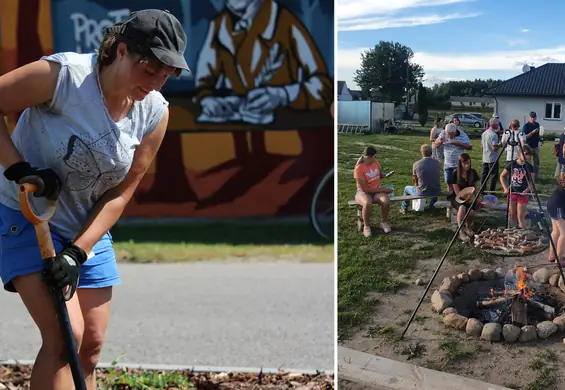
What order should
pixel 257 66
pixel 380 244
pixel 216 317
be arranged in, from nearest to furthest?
pixel 380 244 < pixel 216 317 < pixel 257 66

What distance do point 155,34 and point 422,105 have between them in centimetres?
155

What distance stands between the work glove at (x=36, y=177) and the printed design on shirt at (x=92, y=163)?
0.34 ft

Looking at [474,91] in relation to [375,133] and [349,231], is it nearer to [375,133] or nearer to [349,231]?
[375,133]

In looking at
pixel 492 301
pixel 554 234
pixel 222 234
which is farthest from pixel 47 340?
pixel 222 234

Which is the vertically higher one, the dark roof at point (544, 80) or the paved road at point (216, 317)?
the dark roof at point (544, 80)

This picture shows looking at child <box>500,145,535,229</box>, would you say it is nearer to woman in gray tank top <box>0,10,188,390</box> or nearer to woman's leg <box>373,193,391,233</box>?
woman's leg <box>373,193,391,233</box>

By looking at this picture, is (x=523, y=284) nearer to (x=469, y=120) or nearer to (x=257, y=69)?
(x=469, y=120)

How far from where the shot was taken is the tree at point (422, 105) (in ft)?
11.6

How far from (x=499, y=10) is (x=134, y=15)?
1.77 m

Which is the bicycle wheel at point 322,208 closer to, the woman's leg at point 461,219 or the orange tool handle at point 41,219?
the woman's leg at point 461,219

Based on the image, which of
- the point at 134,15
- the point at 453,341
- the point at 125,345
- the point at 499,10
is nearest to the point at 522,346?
the point at 453,341

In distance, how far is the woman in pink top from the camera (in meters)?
3.55

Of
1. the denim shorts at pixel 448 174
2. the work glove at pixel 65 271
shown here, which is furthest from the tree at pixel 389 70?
the work glove at pixel 65 271

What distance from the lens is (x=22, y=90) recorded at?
2447 millimetres
